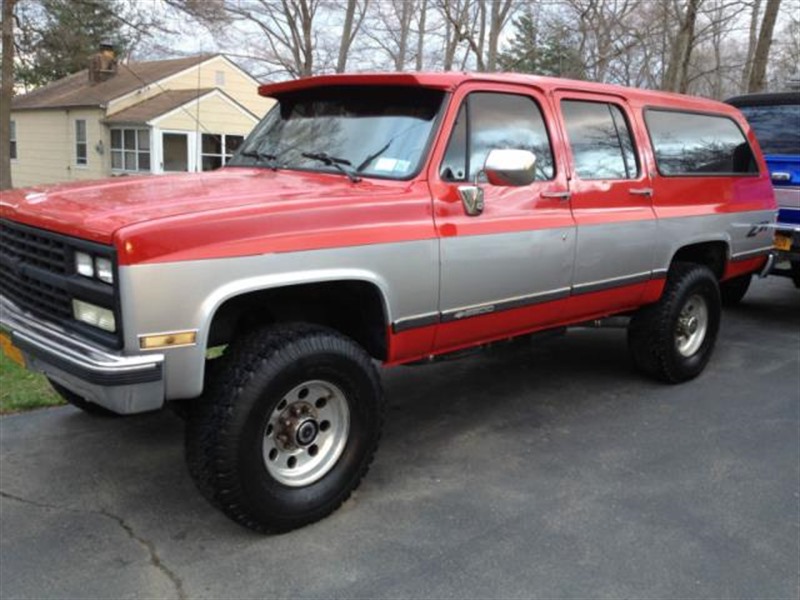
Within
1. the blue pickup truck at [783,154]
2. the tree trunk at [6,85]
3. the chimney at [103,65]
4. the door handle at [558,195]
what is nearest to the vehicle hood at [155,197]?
the door handle at [558,195]

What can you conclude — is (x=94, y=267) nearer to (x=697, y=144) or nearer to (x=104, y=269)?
(x=104, y=269)

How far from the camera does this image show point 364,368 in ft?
11.3

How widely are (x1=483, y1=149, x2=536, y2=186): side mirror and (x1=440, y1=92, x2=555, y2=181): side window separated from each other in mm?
197

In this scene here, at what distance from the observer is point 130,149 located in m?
25.5

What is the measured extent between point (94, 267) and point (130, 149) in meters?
24.5

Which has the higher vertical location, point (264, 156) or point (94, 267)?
point (264, 156)

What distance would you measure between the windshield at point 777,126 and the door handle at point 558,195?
169 inches

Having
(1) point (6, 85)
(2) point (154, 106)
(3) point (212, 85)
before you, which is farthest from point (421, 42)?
(1) point (6, 85)

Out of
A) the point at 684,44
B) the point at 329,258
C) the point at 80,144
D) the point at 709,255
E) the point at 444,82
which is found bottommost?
the point at 709,255

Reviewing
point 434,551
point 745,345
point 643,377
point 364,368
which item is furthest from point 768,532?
point 745,345

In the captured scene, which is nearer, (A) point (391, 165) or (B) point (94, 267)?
(B) point (94, 267)

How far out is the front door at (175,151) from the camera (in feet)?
83.4

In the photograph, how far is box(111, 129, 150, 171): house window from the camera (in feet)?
82.0

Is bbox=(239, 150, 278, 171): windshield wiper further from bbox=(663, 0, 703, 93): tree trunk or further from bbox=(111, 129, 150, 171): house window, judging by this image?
bbox=(111, 129, 150, 171): house window
